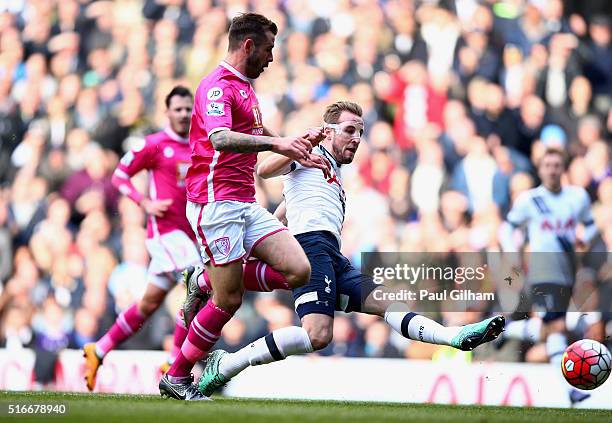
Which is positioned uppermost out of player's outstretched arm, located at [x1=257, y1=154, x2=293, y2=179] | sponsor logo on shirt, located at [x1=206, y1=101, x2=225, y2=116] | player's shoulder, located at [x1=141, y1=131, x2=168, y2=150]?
sponsor logo on shirt, located at [x1=206, y1=101, x2=225, y2=116]

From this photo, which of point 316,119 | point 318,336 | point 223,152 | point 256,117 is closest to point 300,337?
point 318,336

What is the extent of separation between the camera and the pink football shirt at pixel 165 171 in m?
8.55

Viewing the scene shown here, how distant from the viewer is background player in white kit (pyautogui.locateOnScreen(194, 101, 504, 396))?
21.2 feet

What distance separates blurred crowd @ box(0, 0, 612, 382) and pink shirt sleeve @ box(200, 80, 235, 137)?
348 centimetres

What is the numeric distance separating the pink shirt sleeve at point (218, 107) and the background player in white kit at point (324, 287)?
0.64m

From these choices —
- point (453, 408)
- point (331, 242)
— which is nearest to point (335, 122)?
point (331, 242)

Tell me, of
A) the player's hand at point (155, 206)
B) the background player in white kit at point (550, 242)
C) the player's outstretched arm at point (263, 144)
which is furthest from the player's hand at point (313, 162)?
the background player in white kit at point (550, 242)

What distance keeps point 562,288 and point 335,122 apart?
9.49 feet

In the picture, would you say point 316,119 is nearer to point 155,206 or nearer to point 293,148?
point 155,206

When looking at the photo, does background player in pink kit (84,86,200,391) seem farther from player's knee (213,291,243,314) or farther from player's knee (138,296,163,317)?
player's knee (213,291,243,314)

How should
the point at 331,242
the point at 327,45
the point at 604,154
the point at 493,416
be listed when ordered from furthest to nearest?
1. the point at 327,45
2. the point at 604,154
3. the point at 331,242
4. the point at 493,416

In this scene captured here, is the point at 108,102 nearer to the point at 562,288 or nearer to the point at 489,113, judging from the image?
the point at 489,113

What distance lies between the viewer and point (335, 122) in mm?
6945

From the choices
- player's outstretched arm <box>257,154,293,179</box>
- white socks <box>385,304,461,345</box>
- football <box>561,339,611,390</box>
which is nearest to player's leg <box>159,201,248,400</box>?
player's outstretched arm <box>257,154,293,179</box>
